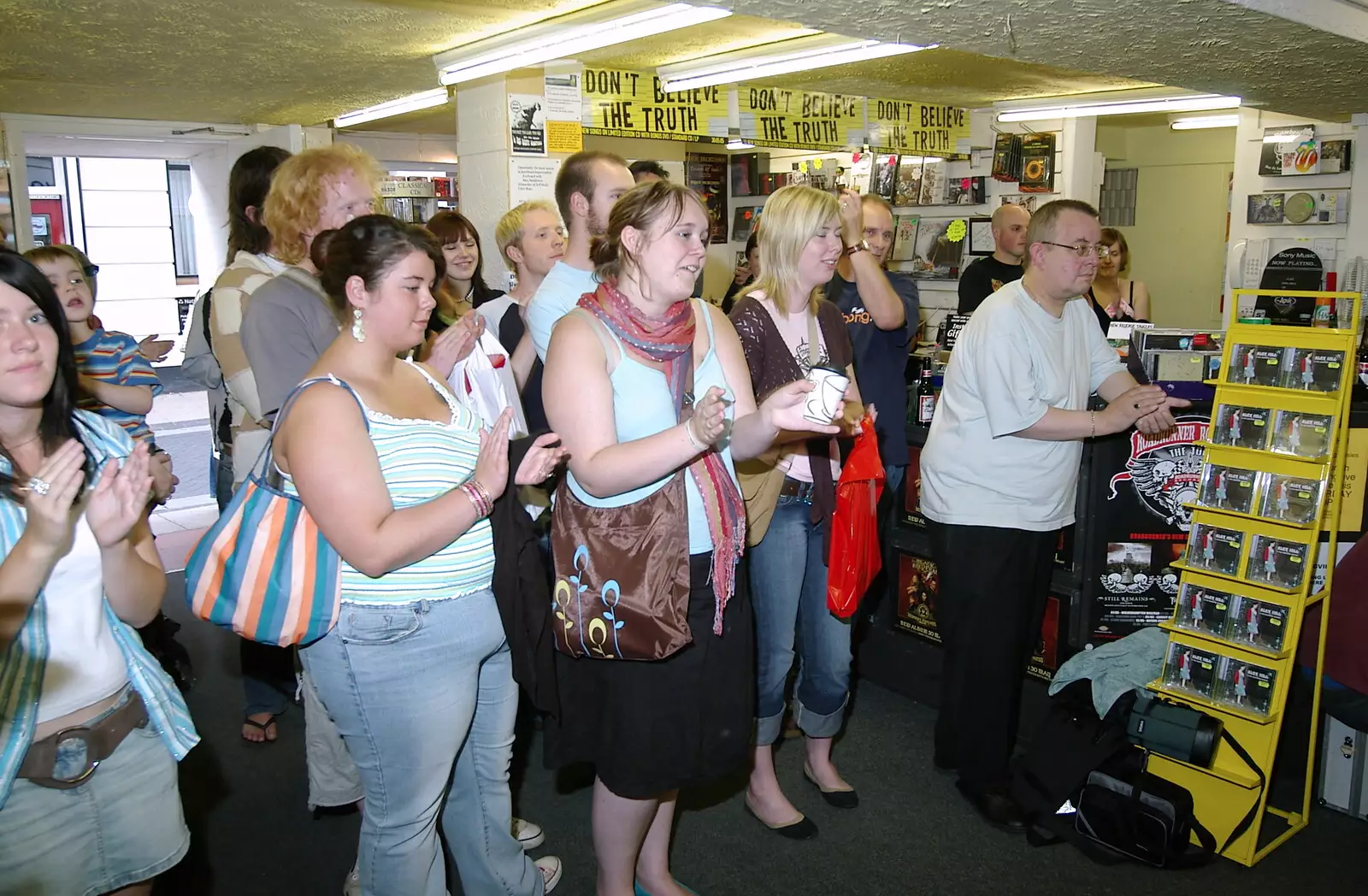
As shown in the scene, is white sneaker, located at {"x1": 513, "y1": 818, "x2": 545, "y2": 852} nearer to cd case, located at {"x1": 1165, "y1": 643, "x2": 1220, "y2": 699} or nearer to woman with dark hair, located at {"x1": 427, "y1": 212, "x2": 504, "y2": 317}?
cd case, located at {"x1": 1165, "y1": 643, "x2": 1220, "y2": 699}

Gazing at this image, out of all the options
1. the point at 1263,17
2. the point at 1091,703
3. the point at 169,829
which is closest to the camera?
the point at 169,829

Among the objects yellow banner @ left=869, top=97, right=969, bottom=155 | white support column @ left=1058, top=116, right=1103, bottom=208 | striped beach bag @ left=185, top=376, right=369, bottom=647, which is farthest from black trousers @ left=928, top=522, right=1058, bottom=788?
white support column @ left=1058, top=116, right=1103, bottom=208

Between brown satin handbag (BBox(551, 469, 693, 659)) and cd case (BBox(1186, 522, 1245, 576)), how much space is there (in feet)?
5.51

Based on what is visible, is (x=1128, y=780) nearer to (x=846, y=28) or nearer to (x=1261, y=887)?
(x=1261, y=887)

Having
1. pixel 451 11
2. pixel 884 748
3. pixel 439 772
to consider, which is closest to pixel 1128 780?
pixel 884 748

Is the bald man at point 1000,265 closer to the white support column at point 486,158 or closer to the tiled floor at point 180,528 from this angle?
the white support column at point 486,158

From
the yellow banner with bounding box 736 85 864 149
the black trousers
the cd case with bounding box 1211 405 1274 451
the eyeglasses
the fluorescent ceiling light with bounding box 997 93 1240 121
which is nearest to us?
the cd case with bounding box 1211 405 1274 451

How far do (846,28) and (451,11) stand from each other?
77.5 inches

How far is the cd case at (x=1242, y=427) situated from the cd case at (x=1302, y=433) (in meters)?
A: 0.03

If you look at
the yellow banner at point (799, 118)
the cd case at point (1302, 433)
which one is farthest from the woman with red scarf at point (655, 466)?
the yellow banner at point (799, 118)

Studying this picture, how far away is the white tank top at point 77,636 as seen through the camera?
1.58 m

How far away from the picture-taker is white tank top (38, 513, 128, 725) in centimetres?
158

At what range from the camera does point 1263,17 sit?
3229mm

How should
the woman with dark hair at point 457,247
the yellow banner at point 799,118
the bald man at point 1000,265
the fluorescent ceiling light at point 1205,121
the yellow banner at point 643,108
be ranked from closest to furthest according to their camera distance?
the woman with dark hair at point 457,247, the bald man at point 1000,265, the yellow banner at point 643,108, the yellow banner at point 799,118, the fluorescent ceiling light at point 1205,121
